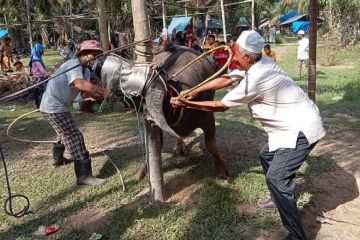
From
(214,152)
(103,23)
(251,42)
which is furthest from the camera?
(103,23)

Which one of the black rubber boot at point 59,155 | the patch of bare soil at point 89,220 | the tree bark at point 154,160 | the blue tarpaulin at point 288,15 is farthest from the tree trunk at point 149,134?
the blue tarpaulin at point 288,15

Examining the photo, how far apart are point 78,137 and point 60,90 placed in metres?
0.56

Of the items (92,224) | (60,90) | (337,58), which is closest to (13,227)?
(92,224)

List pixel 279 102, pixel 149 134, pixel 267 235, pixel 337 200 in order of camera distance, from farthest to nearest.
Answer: pixel 337 200, pixel 149 134, pixel 267 235, pixel 279 102

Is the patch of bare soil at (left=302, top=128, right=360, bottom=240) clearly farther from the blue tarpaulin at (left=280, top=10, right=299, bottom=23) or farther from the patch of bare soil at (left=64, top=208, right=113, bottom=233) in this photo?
the blue tarpaulin at (left=280, top=10, right=299, bottom=23)

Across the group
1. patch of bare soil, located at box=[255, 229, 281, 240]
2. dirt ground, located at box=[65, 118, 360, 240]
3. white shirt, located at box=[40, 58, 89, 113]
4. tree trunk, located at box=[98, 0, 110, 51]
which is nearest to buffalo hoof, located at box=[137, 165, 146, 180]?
dirt ground, located at box=[65, 118, 360, 240]

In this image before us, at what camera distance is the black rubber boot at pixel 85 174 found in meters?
4.88

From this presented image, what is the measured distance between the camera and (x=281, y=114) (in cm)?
342

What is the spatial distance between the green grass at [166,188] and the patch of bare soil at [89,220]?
0.17ft

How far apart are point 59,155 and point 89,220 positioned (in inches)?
67.2

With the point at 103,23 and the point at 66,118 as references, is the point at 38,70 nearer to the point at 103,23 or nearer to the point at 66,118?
the point at 103,23

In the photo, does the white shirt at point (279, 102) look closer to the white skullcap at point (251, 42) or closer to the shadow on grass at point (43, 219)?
the white skullcap at point (251, 42)

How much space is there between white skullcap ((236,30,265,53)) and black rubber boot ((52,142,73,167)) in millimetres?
3106

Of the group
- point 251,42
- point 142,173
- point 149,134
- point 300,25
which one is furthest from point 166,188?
point 300,25
